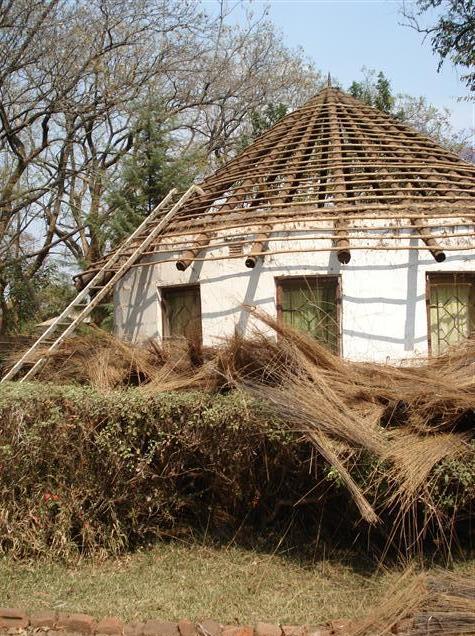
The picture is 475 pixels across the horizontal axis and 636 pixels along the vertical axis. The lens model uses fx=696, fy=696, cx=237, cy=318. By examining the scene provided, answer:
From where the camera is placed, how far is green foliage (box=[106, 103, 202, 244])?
1892 centimetres

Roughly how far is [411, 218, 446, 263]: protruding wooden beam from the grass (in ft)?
14.2

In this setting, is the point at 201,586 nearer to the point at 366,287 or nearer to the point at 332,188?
the point at 366,287

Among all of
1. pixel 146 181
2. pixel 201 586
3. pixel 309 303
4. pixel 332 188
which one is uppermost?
pixel 146 181

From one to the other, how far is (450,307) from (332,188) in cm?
260

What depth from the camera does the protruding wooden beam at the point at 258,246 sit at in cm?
963

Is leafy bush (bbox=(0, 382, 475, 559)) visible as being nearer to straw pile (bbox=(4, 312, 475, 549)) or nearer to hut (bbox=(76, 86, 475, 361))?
straw pile (bbox=(4, 312, 475, 549))

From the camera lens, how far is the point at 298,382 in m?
6.53

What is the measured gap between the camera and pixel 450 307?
10.1m

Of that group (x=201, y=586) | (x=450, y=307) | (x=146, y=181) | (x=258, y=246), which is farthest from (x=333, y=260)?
(x=146, y=181)

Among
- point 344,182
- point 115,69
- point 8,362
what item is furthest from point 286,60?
point 8,362

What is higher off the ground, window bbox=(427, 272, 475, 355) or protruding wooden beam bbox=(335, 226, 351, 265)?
protruding wooden beam bbox=(335, 226, 351, 265)

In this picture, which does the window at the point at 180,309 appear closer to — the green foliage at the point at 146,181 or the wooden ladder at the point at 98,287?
the wooden ladder at the point at 98,287

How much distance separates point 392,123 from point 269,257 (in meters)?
4.41

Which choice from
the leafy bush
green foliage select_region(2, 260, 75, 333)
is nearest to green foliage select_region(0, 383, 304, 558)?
the leafy bush
